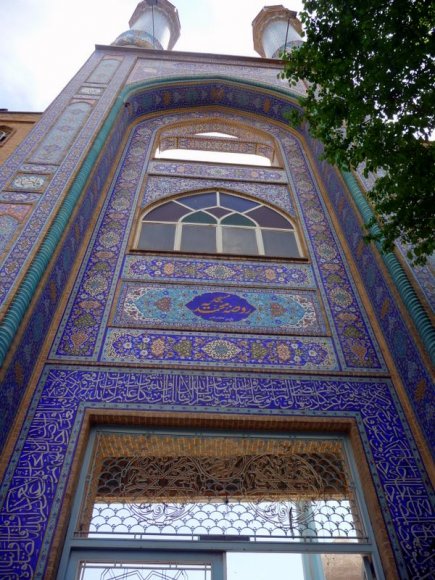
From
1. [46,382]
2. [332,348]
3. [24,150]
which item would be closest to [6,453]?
[46,382]

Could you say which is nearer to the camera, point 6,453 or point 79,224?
point 6,453

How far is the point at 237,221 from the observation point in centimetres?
522

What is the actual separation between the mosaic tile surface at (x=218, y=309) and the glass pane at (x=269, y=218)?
47.0 inches

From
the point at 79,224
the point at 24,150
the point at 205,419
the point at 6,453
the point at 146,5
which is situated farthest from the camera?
the point at 146,5

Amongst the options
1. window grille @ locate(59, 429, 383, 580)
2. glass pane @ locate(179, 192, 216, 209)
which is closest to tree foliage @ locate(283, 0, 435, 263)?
window grille @ locate(59, 429, 383, 580)

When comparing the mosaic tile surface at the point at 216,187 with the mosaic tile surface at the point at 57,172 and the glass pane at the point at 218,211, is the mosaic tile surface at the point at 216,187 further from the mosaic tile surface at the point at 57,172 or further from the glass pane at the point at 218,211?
the mosaic tile surface at the point at 57,172

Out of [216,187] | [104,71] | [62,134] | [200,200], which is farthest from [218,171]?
[104,71]

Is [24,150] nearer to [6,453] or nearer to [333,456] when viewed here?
[6,453]

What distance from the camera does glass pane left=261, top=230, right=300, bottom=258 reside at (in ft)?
15.6

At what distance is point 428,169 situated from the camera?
2.87 meters

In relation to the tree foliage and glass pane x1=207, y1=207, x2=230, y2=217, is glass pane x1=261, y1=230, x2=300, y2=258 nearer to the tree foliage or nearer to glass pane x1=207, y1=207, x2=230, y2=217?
glass pane x1=207, y1=207, x2=230, y2=217

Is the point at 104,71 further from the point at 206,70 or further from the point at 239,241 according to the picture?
the point at 239,241

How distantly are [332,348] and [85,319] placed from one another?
174 cm

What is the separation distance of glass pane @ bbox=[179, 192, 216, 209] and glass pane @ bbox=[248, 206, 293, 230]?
451mm
